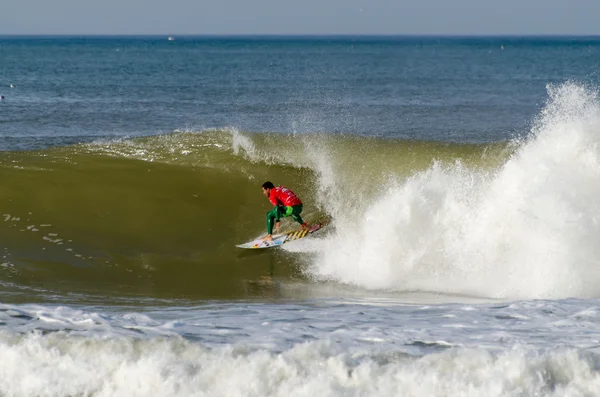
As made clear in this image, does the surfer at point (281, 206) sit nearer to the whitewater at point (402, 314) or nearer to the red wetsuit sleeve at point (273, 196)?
the red wetsuit sleeve at point (273, 196)

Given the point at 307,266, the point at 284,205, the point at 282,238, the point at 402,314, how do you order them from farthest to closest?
the point at 284,205 < the point at 282,238 < the point at 307,266 < the point at 402,314

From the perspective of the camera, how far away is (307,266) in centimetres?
1280

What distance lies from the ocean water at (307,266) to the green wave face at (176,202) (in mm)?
58

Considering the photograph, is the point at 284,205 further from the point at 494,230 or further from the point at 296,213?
the point at 494,230

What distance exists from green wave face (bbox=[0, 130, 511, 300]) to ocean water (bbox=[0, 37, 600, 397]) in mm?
58

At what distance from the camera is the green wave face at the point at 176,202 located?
1223 centimetres

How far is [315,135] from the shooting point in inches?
885

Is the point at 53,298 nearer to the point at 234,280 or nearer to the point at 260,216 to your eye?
the point at 234,280

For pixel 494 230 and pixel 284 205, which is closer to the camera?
pixel 494 230

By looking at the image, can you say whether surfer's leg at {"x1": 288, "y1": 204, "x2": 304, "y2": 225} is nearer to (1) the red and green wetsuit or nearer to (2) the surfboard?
(1) the red and green wetsuit

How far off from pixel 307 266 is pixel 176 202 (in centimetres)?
442

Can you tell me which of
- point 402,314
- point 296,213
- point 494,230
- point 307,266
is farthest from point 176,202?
point 402,314

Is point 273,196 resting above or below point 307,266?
above

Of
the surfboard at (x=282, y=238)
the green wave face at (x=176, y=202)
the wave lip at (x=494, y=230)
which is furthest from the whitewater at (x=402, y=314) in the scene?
the green wave face at (x=176, y=202)
